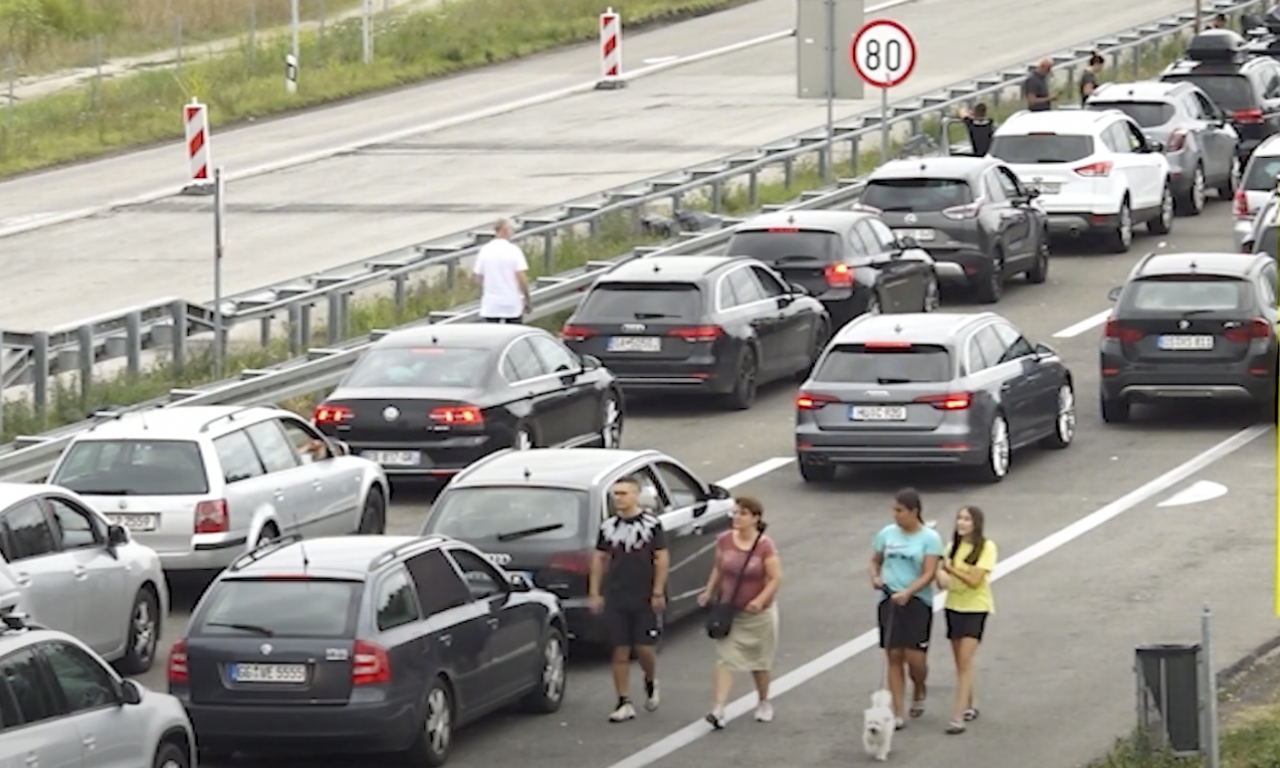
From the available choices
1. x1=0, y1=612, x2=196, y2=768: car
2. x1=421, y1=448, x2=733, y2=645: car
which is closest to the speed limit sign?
x1=421, y1=448, x2=733, y2=645: car

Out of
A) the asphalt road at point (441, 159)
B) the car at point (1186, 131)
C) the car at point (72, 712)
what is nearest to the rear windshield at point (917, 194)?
the car at point (1186, 131)

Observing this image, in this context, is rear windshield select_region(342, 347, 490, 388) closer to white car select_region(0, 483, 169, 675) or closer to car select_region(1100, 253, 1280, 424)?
white car select_region(0, 483, 169, 675)

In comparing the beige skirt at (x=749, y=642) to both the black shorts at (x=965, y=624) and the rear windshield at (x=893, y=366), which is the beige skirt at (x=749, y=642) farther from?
the rear windshield at (x=893, y=366)

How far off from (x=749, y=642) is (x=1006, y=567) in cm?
488

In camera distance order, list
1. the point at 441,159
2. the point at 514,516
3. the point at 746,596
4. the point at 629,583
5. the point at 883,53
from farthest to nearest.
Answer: the point at 441,159 < the point at 883,53 < the point at 514,516 < the point at 629,583 < the point at 746,596

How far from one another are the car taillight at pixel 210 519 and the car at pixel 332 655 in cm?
361

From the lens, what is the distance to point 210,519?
22.5m

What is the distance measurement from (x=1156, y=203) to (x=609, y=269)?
8.67 meters

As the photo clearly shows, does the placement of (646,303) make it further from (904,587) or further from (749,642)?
(904,587)

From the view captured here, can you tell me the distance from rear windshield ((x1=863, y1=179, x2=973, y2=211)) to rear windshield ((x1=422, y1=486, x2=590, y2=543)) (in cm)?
1527

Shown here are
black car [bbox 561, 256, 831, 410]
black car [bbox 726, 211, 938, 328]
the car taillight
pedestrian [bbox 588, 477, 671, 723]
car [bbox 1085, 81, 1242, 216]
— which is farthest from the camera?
car [bbox 1085, 81, 1242, 216]

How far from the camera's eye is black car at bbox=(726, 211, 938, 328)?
1297 inches

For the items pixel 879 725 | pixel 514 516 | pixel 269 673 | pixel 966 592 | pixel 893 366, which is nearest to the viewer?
pixel 269 673

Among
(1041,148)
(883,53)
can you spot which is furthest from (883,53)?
(1041,148)
